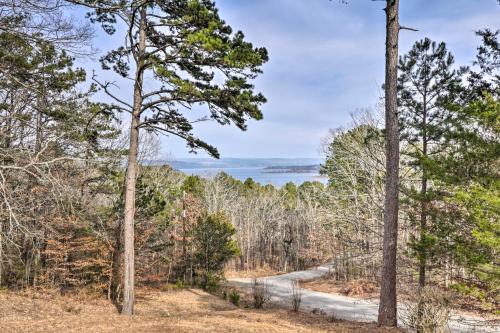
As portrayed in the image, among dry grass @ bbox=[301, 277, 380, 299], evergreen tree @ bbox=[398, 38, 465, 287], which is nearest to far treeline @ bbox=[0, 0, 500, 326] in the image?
evergreen tree @ bbox=[398, 38, 465, 287]

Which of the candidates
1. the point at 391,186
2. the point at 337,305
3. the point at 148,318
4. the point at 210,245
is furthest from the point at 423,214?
the point at 210,245

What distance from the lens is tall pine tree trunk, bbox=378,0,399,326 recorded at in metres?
7.09

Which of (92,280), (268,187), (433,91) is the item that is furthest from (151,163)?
(268,187)

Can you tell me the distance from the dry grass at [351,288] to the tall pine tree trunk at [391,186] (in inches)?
494

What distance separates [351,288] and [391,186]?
14602 mm

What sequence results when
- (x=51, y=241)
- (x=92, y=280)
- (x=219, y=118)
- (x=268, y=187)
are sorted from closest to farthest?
(x=219, y=118) → (x=51, y=241) → (x=92, y=280) → (x=268, y=187)

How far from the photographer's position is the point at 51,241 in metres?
11.4

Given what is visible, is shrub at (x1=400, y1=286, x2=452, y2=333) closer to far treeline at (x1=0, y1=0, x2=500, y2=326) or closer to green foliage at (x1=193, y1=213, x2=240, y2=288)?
far treeline at (x1=0, y1=0, x2=500, y2=326)

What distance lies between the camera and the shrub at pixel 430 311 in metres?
5.96

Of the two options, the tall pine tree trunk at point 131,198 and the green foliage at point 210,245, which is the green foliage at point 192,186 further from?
the tall pine tree trunk at point 131,198

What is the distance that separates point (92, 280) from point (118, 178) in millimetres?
3672

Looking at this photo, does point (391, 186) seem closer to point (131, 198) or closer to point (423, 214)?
point (423, 214)

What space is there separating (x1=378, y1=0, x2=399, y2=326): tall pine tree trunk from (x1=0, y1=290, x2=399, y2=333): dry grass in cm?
49

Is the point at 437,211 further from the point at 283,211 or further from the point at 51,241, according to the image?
the point at 283,211
